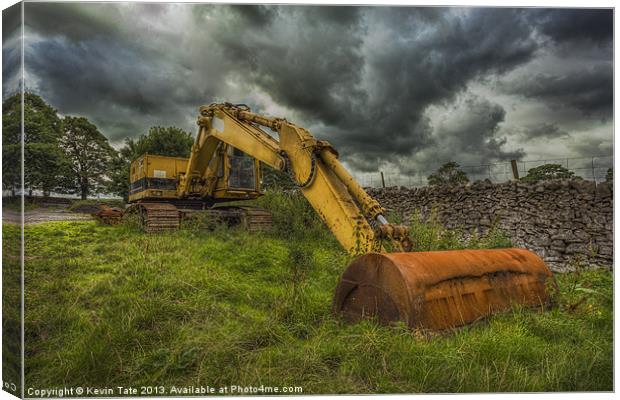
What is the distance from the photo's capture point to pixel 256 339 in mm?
3221

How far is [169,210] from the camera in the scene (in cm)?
815

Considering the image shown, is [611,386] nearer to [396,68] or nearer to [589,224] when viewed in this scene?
[396,68]

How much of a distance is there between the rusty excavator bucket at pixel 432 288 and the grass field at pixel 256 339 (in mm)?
119

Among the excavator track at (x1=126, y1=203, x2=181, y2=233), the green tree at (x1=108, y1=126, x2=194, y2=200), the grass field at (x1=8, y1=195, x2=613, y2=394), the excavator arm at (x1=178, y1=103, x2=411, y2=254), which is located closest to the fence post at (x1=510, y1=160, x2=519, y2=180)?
the grass field at (x1=8, y1=195, x2=613, y2=394)

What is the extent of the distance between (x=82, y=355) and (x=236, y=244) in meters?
3.52

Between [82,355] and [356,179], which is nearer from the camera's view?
[82,355]

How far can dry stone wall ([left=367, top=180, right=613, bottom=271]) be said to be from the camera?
6.20 metres

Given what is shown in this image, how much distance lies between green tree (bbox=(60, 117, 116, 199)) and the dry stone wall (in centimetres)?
567

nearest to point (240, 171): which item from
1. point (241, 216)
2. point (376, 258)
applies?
point (241, 216)

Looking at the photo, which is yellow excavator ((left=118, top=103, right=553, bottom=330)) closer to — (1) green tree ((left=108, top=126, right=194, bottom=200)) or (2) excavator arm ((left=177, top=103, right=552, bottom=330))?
(2) excavator arm ((left=177, top=103, right=552, bottom=330))

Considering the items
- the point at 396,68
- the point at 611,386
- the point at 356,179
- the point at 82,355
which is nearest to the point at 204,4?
the point at 396,68

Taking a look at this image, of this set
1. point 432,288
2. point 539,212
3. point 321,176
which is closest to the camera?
point 432,288

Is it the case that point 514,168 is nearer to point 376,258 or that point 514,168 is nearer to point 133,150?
point 376,258

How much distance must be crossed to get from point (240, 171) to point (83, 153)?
493cm
